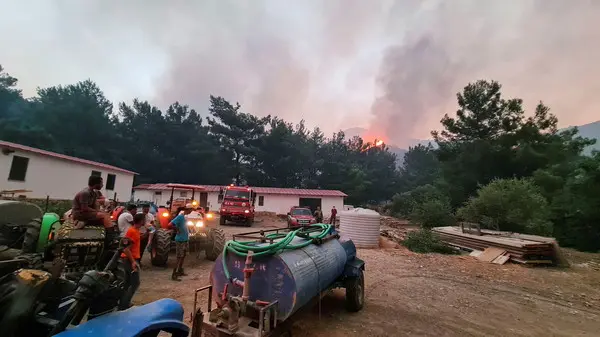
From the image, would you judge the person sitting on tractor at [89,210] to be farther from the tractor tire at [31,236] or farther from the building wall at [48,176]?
the building wall at [48,176]

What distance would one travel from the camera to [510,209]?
17.1m

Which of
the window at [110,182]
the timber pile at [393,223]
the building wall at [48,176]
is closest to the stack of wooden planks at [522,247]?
the timber pile at [393,223]

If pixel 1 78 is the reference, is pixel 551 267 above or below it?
below

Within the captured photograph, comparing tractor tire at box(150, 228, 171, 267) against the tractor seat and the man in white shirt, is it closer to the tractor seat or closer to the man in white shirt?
the man in white shirt

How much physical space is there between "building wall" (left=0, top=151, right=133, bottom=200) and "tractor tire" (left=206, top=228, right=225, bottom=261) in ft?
47.9

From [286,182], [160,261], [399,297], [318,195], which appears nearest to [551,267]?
[399,297]

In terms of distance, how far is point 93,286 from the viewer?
190 centimetres

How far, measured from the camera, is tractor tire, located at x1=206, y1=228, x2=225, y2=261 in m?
10.2

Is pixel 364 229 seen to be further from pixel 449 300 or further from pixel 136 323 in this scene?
pixel 136 323

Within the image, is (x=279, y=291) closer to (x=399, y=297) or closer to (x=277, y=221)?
(x=399, y=297)

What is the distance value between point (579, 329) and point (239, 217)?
60.6 feet

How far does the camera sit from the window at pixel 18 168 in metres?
17.4

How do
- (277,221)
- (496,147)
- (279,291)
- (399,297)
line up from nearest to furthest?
1. (279,291)
2. (399,297)
3. (496,147)
4. (277,221)

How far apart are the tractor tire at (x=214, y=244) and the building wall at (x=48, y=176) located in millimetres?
14600
